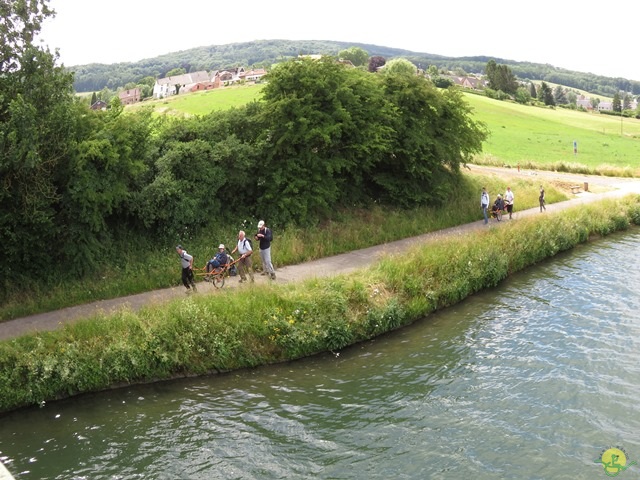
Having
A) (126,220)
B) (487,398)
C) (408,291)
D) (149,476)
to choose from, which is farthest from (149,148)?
(487,398)

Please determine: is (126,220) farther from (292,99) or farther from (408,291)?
(408,291)

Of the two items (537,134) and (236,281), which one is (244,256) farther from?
(537,134)

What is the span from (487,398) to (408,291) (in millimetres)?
5619

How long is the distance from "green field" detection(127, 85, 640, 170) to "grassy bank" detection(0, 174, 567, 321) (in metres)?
10.8

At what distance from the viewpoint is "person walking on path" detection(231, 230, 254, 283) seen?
57.6ft

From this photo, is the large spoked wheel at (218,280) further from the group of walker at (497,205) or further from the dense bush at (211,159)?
the group of walker at (497,205)

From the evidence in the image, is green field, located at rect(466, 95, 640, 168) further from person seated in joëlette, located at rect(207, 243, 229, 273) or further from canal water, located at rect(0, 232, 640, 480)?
person seated in joëlette, located at rect(207, 243, 229, 273)

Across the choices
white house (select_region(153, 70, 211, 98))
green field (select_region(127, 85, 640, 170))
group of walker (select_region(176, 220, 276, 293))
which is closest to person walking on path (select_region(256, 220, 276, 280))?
group of walker (select_region(176, 220, 276, 293))

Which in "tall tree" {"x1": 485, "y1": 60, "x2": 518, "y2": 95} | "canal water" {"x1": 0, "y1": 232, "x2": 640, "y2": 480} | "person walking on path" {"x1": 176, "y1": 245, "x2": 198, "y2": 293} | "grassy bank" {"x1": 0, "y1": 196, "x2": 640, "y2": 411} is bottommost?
"canal water" {"x1": 0, "y1": 232, "x2": 640, "y2": 480}

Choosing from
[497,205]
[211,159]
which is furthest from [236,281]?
[497,205]

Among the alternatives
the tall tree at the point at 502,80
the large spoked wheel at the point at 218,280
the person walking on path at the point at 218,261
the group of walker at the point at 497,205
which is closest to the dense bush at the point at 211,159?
the group of walker at the point at 497,205

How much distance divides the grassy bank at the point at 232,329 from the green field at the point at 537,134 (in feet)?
63.6

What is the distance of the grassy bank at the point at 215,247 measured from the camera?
16703 mm

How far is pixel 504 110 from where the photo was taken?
9306 cm
